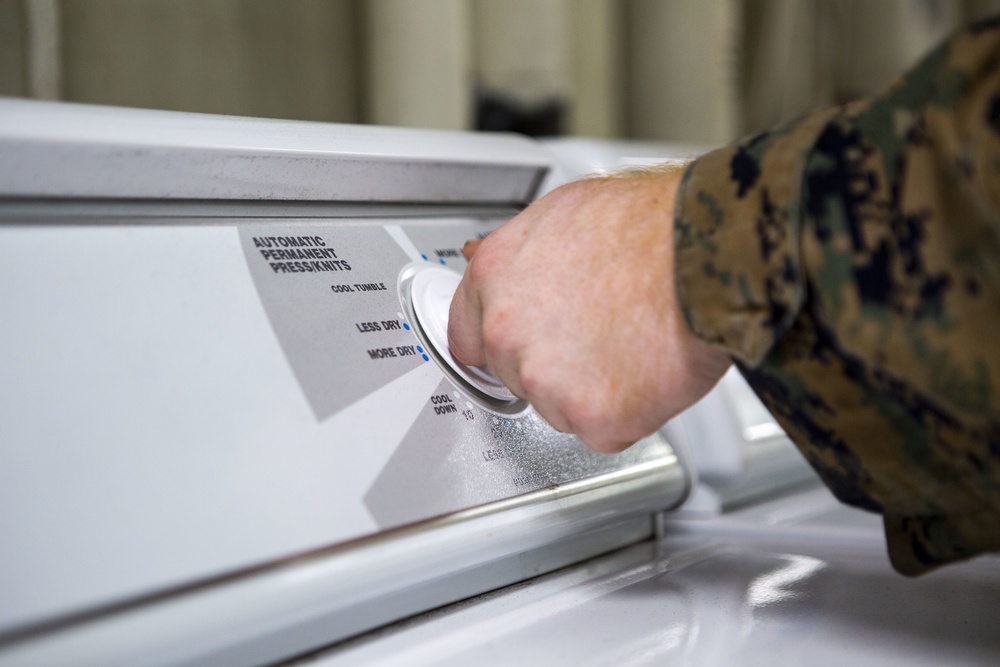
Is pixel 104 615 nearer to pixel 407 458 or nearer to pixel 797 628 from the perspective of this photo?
pixel 407 458

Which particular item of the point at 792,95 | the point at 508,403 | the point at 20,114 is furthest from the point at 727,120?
the point at 20,114

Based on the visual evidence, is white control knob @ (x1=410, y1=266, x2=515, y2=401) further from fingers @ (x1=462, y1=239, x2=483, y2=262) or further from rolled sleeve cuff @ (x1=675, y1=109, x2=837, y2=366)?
rolled sleeve cuff @ (x1=675, y1=109, x2=837, y2=366)

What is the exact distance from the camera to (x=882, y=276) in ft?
0.95

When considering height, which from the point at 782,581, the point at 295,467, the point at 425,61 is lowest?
the point at 782,581

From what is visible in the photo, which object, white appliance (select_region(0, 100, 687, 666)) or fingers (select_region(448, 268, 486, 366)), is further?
fingers (select_region(448, 268, 486, 366))

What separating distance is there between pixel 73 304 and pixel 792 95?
53.5 inches

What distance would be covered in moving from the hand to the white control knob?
0.16ft

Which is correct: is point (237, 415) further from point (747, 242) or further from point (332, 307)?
point (747, 242)

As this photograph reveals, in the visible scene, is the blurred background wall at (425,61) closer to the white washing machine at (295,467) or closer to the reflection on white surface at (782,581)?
the white washing machine at (295,467)

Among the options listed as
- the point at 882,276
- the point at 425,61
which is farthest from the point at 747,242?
the point at 425,61

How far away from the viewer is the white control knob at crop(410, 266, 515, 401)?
440 millimetres

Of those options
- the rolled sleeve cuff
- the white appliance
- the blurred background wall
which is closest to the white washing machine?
the white appliance

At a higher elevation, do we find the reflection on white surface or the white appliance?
the white appliance

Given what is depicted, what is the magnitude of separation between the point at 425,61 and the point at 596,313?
61 centimetres
